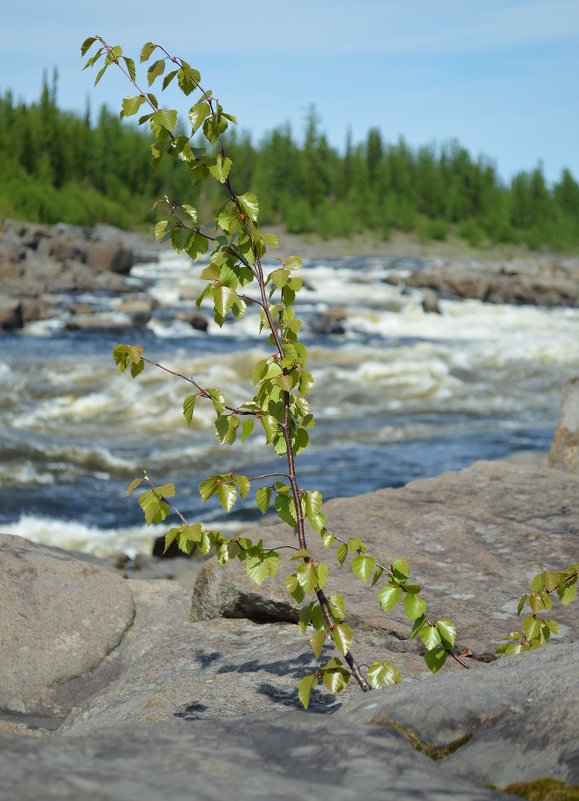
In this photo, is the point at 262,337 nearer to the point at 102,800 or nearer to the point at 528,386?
the point at 528,386

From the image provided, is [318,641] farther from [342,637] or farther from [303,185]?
[303,185]

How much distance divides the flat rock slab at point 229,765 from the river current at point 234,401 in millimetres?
8152

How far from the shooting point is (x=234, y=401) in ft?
60.0

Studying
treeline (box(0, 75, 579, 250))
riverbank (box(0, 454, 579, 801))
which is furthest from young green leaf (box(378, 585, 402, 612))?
treeline (box(0, 75, 579, 250))

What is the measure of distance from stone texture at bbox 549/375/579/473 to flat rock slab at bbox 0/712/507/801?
6.84 m

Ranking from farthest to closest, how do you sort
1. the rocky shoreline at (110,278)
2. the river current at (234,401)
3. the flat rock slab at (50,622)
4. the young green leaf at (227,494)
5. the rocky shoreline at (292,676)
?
the rocky shoreline at (110,278), the river current at (234,401), the flat rock slab at (50,622), the young green leaf at (227,494), the rocky shoreline at (292,676)

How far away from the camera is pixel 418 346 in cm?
2619

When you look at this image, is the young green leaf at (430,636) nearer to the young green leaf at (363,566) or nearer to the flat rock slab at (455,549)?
the young green leaf at (363,566)

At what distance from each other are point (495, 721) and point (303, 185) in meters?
105

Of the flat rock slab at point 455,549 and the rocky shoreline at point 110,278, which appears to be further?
the rocky shoreline at point 110,278

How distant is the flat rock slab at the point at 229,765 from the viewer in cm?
166

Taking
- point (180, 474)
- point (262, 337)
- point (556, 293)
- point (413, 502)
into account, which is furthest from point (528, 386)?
point (556, 293)

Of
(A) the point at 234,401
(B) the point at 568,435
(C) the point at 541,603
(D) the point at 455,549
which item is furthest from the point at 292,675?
(A) the point at 234,401

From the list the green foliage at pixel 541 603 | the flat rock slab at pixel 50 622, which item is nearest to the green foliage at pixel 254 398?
the green foliage at pixel 541 603
